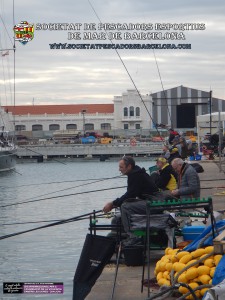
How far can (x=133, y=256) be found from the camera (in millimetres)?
9945

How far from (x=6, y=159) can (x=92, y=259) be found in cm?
5828

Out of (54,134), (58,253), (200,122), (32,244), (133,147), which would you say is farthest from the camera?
(54,134)

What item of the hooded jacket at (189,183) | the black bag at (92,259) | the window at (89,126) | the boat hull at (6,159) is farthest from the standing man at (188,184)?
the window at (89,126)

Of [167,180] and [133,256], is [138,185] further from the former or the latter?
[167,180]

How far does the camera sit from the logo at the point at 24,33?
74.1m

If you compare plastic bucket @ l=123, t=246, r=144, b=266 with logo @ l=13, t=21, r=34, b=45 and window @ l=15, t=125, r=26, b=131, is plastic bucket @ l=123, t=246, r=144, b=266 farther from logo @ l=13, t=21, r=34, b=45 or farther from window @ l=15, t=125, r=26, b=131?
window @ l=15, t=125, r=26, b=131

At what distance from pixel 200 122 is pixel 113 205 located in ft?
85.8

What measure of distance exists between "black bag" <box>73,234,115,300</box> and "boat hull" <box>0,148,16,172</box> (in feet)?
186

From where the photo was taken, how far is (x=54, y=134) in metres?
114

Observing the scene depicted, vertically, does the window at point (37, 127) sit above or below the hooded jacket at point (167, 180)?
above

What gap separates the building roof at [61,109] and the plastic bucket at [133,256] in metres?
117

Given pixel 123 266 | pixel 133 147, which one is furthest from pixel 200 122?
pixel 133 147

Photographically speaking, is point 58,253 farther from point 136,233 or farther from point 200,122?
point 200,122

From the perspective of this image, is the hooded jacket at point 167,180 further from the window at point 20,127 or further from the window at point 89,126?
the window at point 20,127
